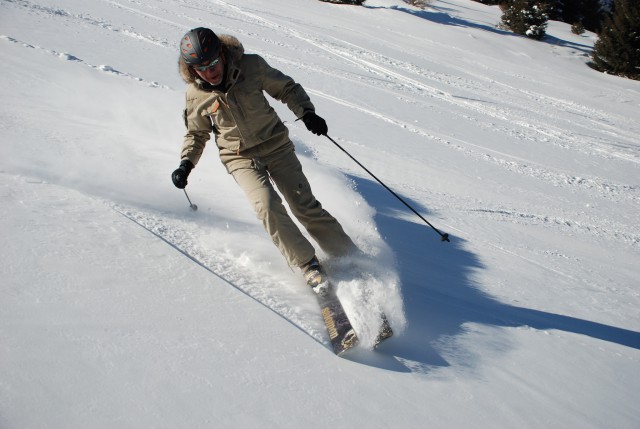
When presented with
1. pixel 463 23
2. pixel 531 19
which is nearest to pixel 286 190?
pixel 463 23

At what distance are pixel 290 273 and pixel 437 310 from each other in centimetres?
103

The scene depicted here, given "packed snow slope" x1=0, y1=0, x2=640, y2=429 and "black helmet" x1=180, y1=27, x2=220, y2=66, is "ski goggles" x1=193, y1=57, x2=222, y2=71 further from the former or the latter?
"packed snow slope" x1=0, y1=0, x2=640, y2=429

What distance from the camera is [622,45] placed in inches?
674

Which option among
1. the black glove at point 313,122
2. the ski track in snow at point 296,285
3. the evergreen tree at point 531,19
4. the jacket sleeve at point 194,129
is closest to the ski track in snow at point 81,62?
the jacket sleeve at point 194,129

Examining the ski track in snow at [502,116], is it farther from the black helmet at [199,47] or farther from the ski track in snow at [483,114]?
the black helmet at [199,47]

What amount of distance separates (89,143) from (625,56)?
59.3ft

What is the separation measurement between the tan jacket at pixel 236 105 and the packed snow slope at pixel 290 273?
647mm

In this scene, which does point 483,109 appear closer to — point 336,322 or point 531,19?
point 336,322

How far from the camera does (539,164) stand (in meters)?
7.45

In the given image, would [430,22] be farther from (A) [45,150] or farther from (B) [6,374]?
(B) [6,374]

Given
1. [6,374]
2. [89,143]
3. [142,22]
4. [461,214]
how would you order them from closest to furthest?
[6,374] < [89,143] < [461,214] < [142,22]

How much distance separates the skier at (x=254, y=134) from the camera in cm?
324

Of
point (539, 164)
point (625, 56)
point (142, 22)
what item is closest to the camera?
point (539, 164)

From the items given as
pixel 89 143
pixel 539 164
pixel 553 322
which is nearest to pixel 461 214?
pixel 553 322
